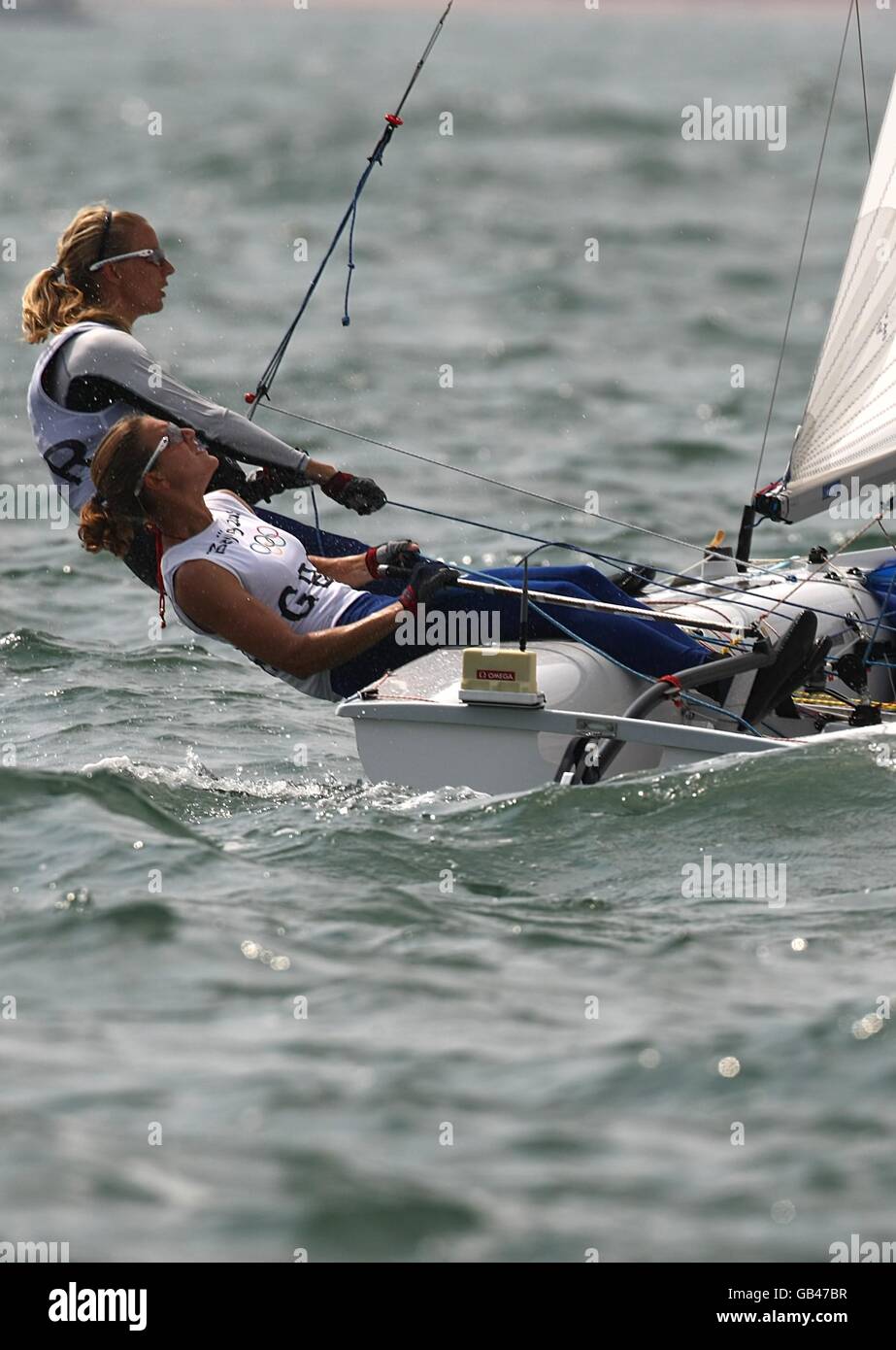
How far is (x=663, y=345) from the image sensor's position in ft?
47.4

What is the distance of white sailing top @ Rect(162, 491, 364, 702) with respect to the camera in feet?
16.2

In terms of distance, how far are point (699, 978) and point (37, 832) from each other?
1641 millimetres

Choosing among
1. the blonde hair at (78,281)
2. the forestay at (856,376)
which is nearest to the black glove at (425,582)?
the blonde hair at (78,281)

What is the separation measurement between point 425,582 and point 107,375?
0.96 m

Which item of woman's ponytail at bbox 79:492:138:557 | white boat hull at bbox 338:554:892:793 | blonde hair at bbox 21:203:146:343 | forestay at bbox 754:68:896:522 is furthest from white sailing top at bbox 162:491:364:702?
forestay at bbox 754:68:896:522

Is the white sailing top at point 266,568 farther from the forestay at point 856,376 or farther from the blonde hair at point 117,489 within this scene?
the forestay at point 856,376

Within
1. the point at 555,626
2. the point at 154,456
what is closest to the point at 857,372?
the point at 555,626

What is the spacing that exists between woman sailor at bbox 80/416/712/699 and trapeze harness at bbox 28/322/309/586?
0.16 metres

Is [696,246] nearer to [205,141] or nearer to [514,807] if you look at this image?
[205,141]

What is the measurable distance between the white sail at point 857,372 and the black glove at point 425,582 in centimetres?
126

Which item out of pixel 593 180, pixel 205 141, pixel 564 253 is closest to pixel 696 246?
pixel 564 253

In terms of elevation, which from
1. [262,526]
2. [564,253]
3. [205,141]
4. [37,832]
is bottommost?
[37,832]

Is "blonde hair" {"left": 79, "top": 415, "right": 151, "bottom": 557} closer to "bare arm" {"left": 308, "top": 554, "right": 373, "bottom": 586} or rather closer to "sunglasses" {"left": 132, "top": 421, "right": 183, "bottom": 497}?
"sunglasses" {"left": 132, "top": 421, "right": 183, "bottom": 497}
